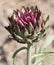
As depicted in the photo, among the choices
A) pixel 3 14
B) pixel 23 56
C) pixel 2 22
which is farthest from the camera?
pixel 3 14

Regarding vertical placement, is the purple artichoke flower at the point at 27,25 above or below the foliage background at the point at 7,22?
above

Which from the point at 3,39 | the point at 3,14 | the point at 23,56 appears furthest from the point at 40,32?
the point at 3,14

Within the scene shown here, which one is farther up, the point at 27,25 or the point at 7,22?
the point at 27,25

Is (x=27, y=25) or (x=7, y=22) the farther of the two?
(x=7, y=22)

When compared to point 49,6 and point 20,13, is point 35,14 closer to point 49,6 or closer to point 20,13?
point 20,13

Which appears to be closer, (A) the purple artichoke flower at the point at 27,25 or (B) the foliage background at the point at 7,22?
(A) the purple artichoke flower at the point at 27,25

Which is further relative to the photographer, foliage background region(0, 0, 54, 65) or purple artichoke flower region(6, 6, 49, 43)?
foliage background region(0, 0, 54, 65)

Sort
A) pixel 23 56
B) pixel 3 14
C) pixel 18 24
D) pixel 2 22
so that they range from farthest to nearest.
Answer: pixel 3 14 < pixel 2 22 < pixel 23 56 < pixel 18 24

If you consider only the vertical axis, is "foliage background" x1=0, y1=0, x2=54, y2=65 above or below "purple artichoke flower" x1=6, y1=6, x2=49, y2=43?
below
